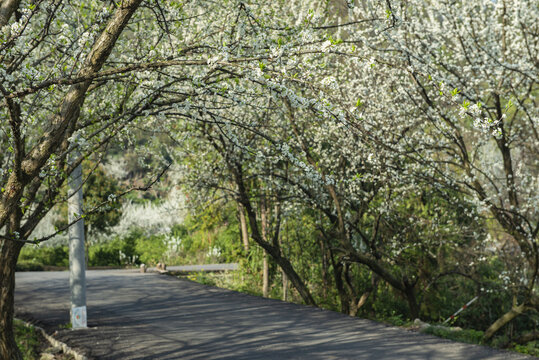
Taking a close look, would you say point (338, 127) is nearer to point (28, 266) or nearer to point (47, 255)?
point (28, 266)

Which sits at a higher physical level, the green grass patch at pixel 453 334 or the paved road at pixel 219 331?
the paved road at pixel 219 331

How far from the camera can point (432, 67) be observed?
384 inches

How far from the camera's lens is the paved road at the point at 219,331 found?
303 inches

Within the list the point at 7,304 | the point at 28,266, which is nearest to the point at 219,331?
the point at 7,304

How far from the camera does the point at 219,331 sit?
9.34 meters

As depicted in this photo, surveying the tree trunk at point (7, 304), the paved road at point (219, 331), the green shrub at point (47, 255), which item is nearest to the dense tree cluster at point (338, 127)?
the tree trunk at point (7, 304)

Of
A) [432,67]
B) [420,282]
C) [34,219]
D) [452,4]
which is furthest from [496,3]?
[34,219]

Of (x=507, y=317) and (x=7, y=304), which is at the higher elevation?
(x=7, y=304)

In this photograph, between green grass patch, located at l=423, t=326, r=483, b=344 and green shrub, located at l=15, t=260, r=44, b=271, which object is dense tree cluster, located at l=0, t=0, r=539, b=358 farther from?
green shrub, located at l=15, t=260, r=44, b=271

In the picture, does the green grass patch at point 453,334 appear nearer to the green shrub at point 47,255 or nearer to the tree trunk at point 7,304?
the tree trunk at point 7,304

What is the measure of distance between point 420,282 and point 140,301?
21.0ft

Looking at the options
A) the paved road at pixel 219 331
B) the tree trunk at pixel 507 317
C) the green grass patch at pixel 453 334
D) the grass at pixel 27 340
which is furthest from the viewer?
the tree trunk at pixel 507 317

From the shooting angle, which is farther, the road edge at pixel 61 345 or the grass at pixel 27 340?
the grass at pixel 27 340

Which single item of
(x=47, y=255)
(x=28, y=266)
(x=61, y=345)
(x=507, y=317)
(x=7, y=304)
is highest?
(x=47, y=255)
